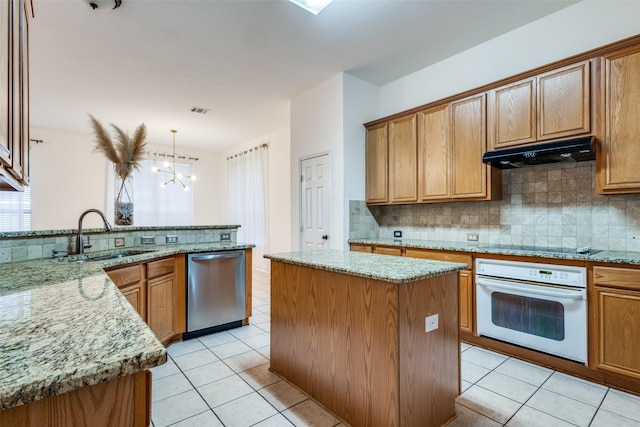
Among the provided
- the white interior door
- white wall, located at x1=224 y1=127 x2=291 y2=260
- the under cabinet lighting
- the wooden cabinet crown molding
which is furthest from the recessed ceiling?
white wall, located at x1=224 y1=127 x2=291 y2=260

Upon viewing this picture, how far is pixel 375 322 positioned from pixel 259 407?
0.99 metres

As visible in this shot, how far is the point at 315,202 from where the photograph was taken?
423 centimetres

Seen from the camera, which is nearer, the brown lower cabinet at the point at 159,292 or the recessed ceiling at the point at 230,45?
the brown lower cabinet at the point at 159,292

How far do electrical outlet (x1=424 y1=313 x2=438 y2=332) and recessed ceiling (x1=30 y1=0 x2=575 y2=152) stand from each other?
2.47 meters

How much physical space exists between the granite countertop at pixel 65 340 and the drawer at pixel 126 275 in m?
0.78

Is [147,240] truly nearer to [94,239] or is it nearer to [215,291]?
[94,239]

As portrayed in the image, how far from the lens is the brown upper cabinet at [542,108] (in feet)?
7.98

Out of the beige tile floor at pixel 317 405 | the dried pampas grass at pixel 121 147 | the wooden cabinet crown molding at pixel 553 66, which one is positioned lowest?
the beige tile floor at pixel 317 405

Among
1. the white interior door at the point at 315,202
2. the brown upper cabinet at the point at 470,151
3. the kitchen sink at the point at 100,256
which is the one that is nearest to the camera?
the kitchen sink at the point at 100,256

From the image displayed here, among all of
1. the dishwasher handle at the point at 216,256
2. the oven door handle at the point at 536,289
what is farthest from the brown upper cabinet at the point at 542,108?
the dishwasher handle at the point at 216,256

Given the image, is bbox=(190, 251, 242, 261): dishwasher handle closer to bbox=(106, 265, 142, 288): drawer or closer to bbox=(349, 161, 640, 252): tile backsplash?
bbox=(106, 265, 142, 288): drawer

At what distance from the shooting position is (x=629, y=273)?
80.5 inches

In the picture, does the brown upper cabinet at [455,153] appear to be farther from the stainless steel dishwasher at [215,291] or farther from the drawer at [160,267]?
the drawer at [160,267]

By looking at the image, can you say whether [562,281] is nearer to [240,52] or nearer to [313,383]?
[313,383]
